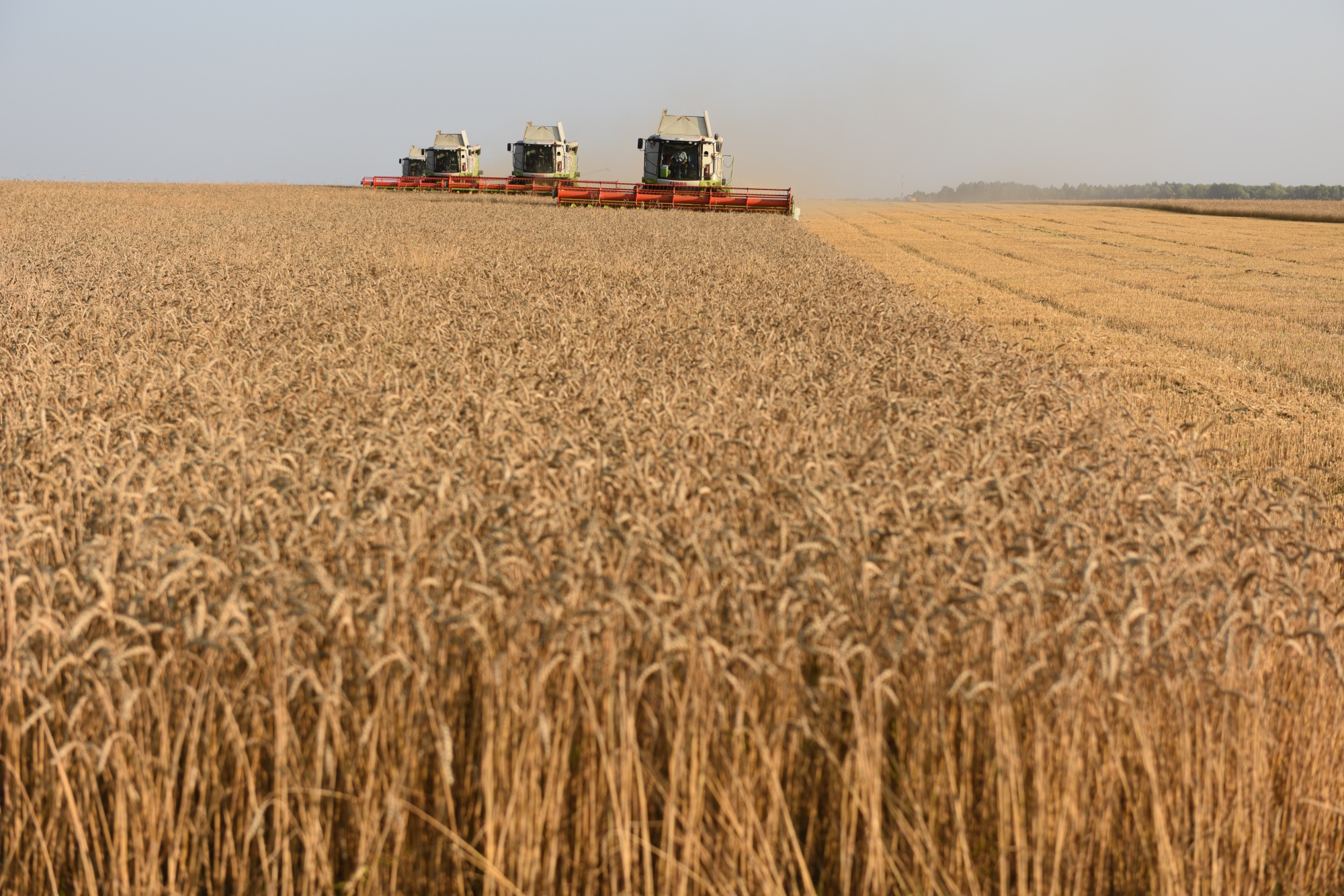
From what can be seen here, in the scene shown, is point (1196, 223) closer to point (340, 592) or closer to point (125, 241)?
point (125, 241)

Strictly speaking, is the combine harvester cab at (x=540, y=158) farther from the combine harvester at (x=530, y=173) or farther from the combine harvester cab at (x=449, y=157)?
the combine harvester cab at (x=449, y=157)

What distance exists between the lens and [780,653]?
2361mm

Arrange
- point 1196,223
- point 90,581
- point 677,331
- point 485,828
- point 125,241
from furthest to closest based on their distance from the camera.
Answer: point 1196,223, point 125,241, point 677,331, point 90,581, point 485,828

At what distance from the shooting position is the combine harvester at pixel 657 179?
32.9 metres

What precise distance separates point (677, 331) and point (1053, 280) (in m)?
13.5

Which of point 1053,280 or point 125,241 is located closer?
point 125,241

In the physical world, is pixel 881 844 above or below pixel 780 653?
below

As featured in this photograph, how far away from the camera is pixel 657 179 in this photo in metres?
34.8

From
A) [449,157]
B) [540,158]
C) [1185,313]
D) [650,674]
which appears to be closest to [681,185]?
[540,158]

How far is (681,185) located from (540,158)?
27.8 ft

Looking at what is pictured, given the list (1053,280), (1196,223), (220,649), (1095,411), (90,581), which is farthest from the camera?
(1196,223)

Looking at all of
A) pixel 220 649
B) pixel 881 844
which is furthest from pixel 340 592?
pixel 881 844

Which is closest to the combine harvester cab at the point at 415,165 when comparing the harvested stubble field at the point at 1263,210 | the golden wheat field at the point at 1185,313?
the golden wheat field at the point at 1185,313

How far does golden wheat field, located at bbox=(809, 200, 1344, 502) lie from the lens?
8.48m
